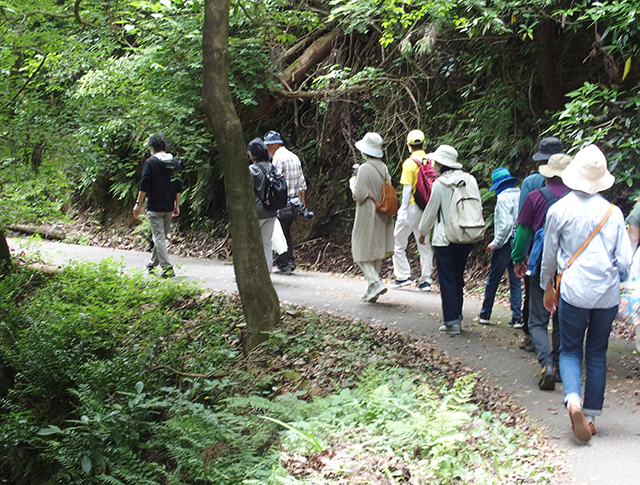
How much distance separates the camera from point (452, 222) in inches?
312

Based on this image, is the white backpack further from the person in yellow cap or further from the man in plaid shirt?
the man in plaid shirt

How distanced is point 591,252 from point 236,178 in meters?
3.71

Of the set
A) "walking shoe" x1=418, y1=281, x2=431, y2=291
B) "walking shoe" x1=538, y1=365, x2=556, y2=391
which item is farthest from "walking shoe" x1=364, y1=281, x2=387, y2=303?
"walking shoe" x1=538, y1=365, x2=556, y2=391

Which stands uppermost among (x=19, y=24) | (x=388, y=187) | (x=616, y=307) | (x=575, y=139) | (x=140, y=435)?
(x=19, y=24)

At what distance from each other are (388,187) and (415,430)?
5155mm

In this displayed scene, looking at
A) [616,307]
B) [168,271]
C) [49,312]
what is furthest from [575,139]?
[49,312]

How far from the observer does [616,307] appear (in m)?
5.27

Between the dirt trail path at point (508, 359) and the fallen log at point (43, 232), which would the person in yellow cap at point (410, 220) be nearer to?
the dirt trail path at point (508, 359)

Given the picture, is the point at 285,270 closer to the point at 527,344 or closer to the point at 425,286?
the point at 425,286

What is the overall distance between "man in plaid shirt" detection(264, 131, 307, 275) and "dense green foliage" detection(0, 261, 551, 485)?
9.57ft

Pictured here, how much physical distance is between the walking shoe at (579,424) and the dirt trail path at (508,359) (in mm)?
99

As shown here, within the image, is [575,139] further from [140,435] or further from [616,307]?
[140,435]

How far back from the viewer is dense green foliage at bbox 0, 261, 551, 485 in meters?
4.61

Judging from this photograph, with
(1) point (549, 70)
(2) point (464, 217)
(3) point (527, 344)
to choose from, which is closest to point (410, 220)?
(2) point (464, 217)
